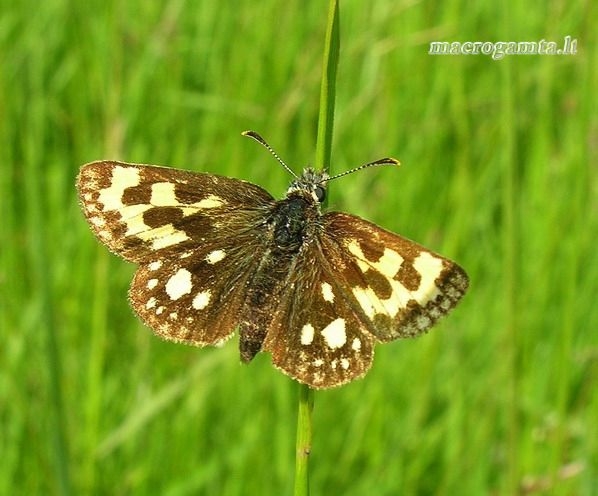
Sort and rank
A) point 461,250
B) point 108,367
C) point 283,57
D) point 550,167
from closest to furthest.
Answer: point 108,367 < point 461,250 < point 550,167 < point 283,57

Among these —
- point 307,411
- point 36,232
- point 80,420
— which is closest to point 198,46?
point 80,420

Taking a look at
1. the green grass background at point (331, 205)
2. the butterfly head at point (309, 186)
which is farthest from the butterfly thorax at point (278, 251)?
the green grass background at point (331, 205)

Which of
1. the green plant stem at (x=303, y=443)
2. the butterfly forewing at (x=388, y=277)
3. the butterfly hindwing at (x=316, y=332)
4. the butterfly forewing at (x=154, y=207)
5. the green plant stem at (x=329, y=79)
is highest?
the green plant stem at (x=329, y=79)

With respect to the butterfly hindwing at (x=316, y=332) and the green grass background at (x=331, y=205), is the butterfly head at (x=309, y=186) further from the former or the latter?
the green grass background at (x=331, y=205)

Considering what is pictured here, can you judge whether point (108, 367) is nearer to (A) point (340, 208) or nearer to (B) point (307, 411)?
(A) point (340, 208)

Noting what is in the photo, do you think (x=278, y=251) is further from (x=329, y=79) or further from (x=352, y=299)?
(x=329, y=79)

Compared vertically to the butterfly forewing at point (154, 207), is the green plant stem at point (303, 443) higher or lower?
lower

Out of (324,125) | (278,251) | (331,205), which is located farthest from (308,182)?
(324,125)
